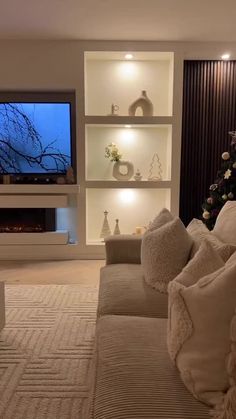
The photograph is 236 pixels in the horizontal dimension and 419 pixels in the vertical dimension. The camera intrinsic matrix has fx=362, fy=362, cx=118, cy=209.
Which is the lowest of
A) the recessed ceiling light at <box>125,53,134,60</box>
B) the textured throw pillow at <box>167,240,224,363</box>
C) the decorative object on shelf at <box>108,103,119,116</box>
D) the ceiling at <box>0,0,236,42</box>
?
the textured throw pillow at <box>167,240,224,363</box>

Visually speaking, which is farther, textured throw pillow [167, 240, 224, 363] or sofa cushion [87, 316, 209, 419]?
textured throw pillow [167, 240, 224, 363]

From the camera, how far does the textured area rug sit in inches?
71.3

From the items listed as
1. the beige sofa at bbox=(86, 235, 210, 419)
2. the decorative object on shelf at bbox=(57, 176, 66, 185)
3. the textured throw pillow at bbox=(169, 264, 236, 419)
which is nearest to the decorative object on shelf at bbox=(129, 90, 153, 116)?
the decorative object on shelf at bbox=(57, 176, 66, 185)

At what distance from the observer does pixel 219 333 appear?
3.66 ft

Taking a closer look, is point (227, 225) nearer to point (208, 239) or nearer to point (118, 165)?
point (208, 239)

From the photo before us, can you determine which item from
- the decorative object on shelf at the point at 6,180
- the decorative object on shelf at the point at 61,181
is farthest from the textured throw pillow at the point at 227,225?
the decorative object on shelf at the point at 6,180

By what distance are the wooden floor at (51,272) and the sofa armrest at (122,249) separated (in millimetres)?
985

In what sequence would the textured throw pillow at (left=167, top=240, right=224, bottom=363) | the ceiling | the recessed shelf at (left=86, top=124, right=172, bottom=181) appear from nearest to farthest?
the textured throw pillow at (left=167, top=240, right=224, bottom=363)
the ceiling
the recessed shelf at (left=86, top=124, right=172, bottom=181)

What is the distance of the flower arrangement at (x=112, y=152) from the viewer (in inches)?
182

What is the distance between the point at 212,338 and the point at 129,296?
3.09ft

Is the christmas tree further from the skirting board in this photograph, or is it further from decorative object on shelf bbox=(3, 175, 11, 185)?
decorative object on shelf bbox=(3, 175, 11, 185)

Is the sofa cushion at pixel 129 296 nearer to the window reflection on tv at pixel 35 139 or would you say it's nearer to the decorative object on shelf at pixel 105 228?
the decorative object on shelf at pixel 105 228

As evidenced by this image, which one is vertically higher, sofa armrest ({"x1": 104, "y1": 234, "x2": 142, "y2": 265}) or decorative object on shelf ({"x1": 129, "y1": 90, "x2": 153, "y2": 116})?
decorative object on shelf ({"x1": 129, "y1": 90, "x2": 153, "y2": 116})

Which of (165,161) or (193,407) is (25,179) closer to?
(165,161)
